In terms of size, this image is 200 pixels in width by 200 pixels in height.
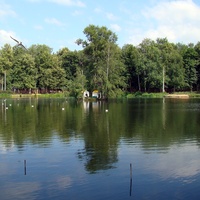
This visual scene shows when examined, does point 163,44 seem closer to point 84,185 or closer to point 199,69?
point 199,69

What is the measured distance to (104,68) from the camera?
281 feet

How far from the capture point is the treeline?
8538 centimetres

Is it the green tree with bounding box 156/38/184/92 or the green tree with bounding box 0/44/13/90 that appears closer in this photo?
the green tree with bounding box 156/38/184/92

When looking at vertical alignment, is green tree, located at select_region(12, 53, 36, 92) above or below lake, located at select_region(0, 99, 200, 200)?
above

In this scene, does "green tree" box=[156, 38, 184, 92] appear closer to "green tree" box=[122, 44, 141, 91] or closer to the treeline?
the treeline

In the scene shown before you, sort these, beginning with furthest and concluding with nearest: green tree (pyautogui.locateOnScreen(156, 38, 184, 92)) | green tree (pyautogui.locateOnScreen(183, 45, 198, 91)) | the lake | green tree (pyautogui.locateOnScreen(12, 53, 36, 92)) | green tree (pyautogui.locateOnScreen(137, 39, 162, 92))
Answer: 1. green tree (pyautogui.locateOnScreen(12, 53, 36, 92))
2. green tree (pyautogui.locateOnScreen(183, 45, 198, 91))
3. green tree (pyautogui.locateOnScreen(137, 39, 162, 92))
4. green tree (pyautogui.locateOnScreen(156, 38, 184, 92))
5. the lake

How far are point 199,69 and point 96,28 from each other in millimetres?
41211

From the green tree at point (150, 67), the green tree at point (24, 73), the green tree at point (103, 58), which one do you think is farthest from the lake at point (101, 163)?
the green tree at point (24, 73)

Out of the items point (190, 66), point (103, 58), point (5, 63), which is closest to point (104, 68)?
point (103, 58)

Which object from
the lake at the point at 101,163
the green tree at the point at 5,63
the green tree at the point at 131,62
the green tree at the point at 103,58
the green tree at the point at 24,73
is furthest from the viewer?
the green tree at the point at 5,63

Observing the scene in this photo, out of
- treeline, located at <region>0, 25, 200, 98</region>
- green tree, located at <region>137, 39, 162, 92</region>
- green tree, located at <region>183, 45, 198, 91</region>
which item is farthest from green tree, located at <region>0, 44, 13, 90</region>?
green tree, located at <region>183, 45, 198, 91</region>

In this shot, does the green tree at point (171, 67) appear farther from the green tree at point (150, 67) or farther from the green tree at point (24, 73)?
the green tree at point (24, 73)

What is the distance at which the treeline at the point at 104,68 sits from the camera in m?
85.4

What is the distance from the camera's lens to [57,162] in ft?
58.5
